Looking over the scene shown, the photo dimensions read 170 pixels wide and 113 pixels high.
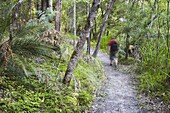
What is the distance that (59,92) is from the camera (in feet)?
16.5

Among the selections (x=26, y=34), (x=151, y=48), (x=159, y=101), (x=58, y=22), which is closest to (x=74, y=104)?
(x=26, y=34)

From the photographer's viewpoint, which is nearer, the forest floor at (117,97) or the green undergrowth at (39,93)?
the green undergrowth at (39,93)

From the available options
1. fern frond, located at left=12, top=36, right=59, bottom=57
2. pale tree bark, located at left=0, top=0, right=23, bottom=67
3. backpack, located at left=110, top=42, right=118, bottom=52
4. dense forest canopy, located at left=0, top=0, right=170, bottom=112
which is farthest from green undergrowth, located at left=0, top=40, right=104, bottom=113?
backpack, located at left=110, top=42, right=118, bottom=52

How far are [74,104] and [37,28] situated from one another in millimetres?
1947

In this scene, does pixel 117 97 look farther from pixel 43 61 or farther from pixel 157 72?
pixel 43 61

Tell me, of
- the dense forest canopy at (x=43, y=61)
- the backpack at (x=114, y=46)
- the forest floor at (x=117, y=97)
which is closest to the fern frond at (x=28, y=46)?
the dense forest canopy at (x=43, y=61)

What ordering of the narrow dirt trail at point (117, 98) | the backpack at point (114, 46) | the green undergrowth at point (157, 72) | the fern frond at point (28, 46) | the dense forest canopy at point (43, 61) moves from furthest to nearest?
the backpack at point (114, 46) → the green undergrowth at point (157, 72) → the narrow dirt trail at point (117, 98) → the fern frond at point (28, 46) → the dense forest canopy at point (43, 61)

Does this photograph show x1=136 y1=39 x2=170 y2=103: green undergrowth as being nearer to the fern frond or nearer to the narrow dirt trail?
the narrow dirt trail

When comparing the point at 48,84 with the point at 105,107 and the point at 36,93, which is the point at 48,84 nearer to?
the point at 36,93

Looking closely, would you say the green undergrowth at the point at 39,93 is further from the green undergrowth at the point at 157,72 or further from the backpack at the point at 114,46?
the backpack at the point at 114,46

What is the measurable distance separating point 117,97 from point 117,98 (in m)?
0.11

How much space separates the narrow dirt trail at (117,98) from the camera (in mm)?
6070

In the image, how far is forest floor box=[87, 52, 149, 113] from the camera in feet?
19.9

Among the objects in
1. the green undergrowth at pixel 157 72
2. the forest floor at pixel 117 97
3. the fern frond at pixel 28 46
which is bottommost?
the forest floor at pixel 117 97
